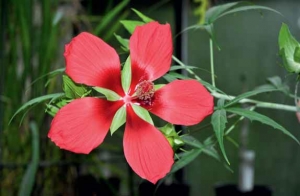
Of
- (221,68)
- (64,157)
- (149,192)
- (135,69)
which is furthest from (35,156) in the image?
(221,68)

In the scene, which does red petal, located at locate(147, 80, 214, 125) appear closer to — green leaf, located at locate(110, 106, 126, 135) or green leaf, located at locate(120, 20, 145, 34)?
green leaf, located at locate(110, 106, 126, 135)

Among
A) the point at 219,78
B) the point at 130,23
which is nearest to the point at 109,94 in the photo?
the point at 130,23

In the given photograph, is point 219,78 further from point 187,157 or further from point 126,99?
point 126,99

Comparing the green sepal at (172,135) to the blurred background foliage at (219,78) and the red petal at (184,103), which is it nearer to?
the red petal at (184,103)

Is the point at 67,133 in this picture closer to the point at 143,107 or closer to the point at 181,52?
the point at 143,107

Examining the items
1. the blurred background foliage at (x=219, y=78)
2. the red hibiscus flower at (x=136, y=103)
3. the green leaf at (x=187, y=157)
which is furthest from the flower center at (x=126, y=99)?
the blurred background foliage at (x=219, y=78)
